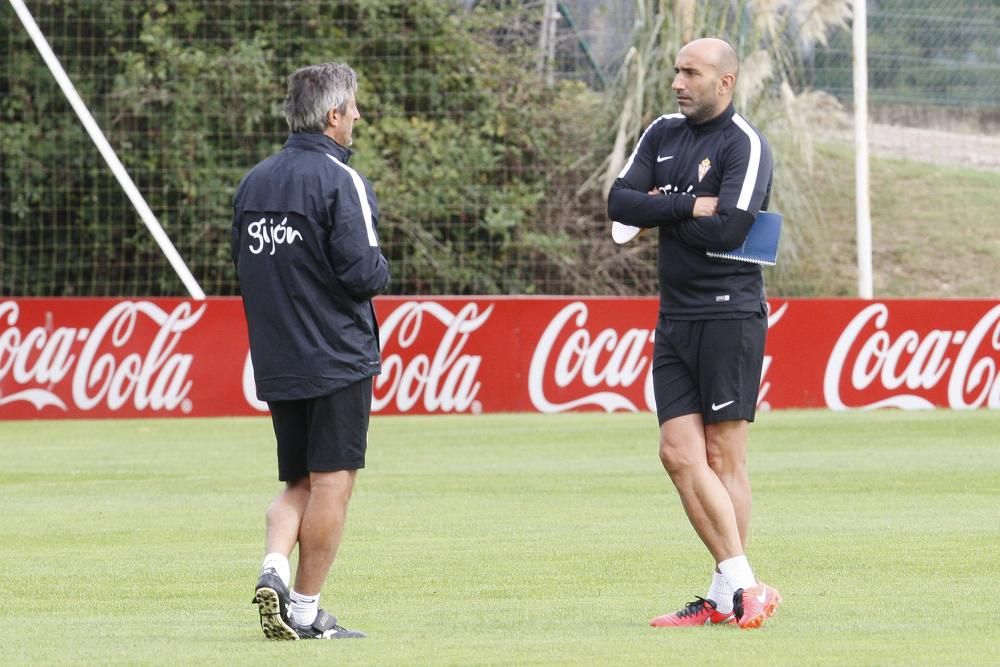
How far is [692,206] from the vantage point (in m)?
6.95

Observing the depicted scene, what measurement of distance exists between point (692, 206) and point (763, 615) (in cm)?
150

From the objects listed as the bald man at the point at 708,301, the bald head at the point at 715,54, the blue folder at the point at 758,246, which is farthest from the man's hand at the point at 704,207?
the bald head at the point at 715,54

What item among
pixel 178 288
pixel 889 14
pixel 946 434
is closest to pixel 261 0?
pixel 178 288

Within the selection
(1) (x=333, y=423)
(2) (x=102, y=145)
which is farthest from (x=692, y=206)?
(2) (x=102, y=145)

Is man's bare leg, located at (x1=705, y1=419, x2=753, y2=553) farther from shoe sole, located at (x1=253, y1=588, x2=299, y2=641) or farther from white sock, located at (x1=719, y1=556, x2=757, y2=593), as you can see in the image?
shoe sole, located at (x1=253, y1=588, x2=299, y2=641)

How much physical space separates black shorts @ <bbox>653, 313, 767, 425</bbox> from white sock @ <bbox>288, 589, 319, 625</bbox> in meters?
1.46

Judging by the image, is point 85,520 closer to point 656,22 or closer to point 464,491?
point 464,491

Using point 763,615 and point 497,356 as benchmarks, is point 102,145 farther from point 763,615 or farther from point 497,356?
point 763,615

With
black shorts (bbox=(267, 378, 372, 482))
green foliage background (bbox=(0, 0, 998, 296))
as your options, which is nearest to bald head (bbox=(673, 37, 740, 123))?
black shorts (bbox=(267, 378, 372, 482))

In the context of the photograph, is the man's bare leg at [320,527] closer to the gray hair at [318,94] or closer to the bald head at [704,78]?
the gray hair at [318,94]

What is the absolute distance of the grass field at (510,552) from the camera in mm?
6262

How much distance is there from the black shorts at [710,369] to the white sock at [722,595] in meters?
0.58

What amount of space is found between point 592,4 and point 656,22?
7.68 feet

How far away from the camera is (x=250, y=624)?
6.92m
